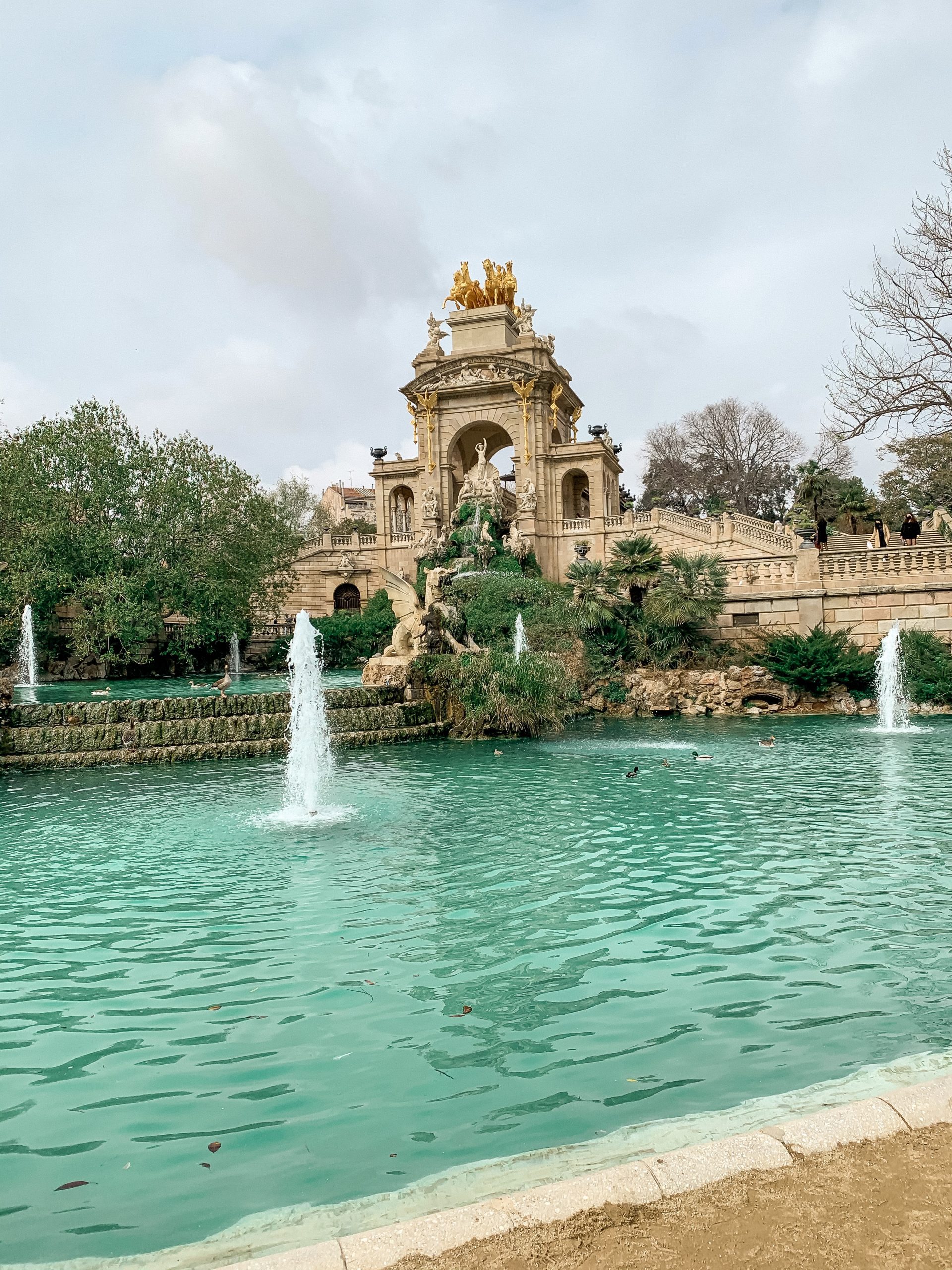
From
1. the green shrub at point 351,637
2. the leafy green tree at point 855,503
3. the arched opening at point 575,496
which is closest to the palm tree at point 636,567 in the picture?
the green shrub at point 351,637

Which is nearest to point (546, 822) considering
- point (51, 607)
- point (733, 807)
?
point (733, 807)

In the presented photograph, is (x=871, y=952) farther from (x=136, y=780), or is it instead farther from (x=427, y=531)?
(x=427, y=531)

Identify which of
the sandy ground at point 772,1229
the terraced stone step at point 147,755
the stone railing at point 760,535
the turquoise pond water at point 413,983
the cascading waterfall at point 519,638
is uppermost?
the stone railing at point 760,535

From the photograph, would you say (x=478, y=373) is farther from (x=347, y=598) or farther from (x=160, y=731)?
(x=160, y=731)

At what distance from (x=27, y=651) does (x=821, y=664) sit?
75.0ft

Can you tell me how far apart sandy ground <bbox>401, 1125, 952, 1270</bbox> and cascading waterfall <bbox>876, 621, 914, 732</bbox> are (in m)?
17.9

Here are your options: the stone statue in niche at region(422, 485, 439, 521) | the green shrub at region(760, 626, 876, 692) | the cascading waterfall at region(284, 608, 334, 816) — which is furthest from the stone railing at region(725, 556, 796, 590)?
the stone statue in niche at region(422, 485, 439, 521)

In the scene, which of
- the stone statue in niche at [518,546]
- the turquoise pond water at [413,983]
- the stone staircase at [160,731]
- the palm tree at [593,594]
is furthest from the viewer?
the stone statue in niche at [518,546]

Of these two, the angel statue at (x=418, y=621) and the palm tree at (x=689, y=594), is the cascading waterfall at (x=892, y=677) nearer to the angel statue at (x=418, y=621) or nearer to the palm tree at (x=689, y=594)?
the palm tree at (x=689, y=594)

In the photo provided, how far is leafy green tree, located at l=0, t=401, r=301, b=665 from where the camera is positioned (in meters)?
26.9

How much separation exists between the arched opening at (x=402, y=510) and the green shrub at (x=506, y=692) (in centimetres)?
2645

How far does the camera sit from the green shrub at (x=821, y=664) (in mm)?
21516

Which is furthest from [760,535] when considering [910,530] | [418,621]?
[418,621]

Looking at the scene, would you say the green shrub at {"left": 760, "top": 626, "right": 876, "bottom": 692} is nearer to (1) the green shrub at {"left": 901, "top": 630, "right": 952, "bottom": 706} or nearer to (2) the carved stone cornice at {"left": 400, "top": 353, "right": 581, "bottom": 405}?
(1) the green shrub at {"left": 901, "top": 630, "right": 952, "bottom": 706}
